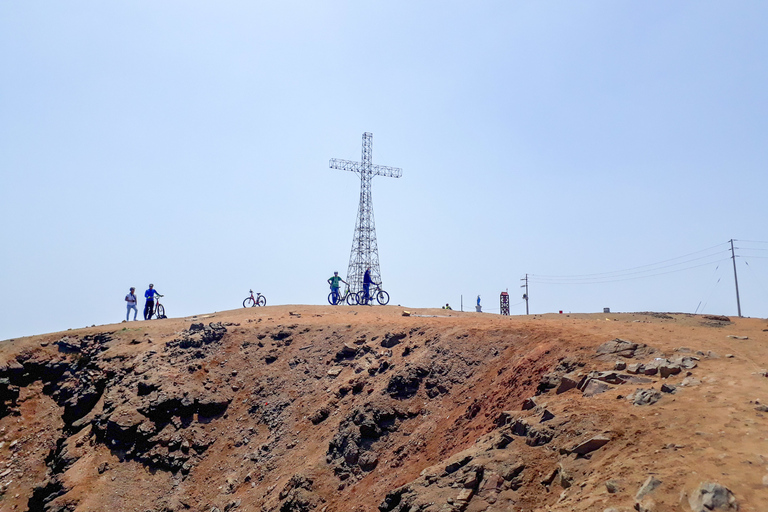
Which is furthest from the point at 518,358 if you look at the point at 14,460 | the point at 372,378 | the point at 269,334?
the point at 14,460

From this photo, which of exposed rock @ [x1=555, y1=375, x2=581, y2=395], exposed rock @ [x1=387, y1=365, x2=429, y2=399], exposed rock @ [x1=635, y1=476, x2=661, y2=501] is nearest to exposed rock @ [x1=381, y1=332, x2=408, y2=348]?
exposed rock @ [x1=387, y1=365, x2=429, y2=399]

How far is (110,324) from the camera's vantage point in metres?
26.7

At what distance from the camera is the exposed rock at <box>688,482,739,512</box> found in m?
6.31

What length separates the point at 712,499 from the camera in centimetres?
637

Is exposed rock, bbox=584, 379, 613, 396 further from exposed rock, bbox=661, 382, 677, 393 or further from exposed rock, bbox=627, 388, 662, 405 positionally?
exposed rock, bbox=661, 382, 677, 393

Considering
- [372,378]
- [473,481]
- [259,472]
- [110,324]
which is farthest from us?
[110,324]

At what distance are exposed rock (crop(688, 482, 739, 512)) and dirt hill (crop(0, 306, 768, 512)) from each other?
23mm

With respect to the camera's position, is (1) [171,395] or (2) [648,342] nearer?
(2) [648,342]

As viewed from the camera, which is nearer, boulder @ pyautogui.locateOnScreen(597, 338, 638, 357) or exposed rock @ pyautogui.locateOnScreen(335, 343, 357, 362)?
boulder @ pyautogui.locateOnScreen(597, 338, 638, 357)

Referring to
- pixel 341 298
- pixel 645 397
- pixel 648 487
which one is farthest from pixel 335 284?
pixel 648 487

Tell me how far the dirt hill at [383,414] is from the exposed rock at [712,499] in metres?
0.02

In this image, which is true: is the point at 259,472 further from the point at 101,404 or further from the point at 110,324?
the point at 110,324

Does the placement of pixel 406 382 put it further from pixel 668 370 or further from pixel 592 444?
pixel 592 444

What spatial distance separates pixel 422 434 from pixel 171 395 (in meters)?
10.3
